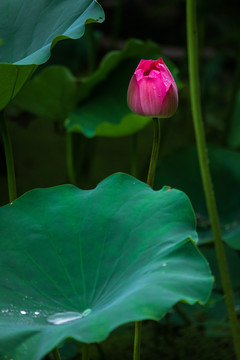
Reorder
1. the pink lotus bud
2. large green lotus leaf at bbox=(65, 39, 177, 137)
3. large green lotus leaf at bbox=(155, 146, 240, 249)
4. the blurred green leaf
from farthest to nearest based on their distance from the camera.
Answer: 1. the blurred green leaf
2. large green lotus leaf at bbox=(155, 146, 240, 249)
3. large green lotus leaf at bbox=(65, 39, 177, 137)
4. the pink lotus bud

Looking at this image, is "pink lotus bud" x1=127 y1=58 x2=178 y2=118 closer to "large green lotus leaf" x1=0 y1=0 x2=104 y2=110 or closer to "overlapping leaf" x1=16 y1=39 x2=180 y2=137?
"large green lotus leaf" x1=0 y1=0 x2=104 y2=110

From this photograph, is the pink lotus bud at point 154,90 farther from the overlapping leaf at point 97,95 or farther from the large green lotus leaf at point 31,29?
the overlapping leaf at point 97,95

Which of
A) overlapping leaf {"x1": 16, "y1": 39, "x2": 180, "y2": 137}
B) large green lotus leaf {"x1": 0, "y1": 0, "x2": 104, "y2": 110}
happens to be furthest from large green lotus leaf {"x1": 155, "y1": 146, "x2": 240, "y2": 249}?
large green lotus leaf {"x1": 0, "y1": 0, "x2": 104, "y2": 110}

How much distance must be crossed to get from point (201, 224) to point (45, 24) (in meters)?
0.86

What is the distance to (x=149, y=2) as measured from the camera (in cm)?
407

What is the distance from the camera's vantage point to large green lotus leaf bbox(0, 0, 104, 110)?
0.79 meters

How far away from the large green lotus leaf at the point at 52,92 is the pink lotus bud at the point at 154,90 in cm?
74

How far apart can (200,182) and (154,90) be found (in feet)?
3.29

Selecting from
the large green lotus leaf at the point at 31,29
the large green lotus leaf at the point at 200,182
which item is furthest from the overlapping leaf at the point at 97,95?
the large green lotus leaf at the point at 31,29

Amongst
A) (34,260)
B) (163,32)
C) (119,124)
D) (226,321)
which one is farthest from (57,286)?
(163,32)

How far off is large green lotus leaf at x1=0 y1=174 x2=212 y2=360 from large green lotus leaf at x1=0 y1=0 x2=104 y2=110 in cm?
16

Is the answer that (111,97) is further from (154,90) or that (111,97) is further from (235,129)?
(154,90)

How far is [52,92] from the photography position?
1528mm

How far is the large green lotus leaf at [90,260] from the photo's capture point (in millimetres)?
630
